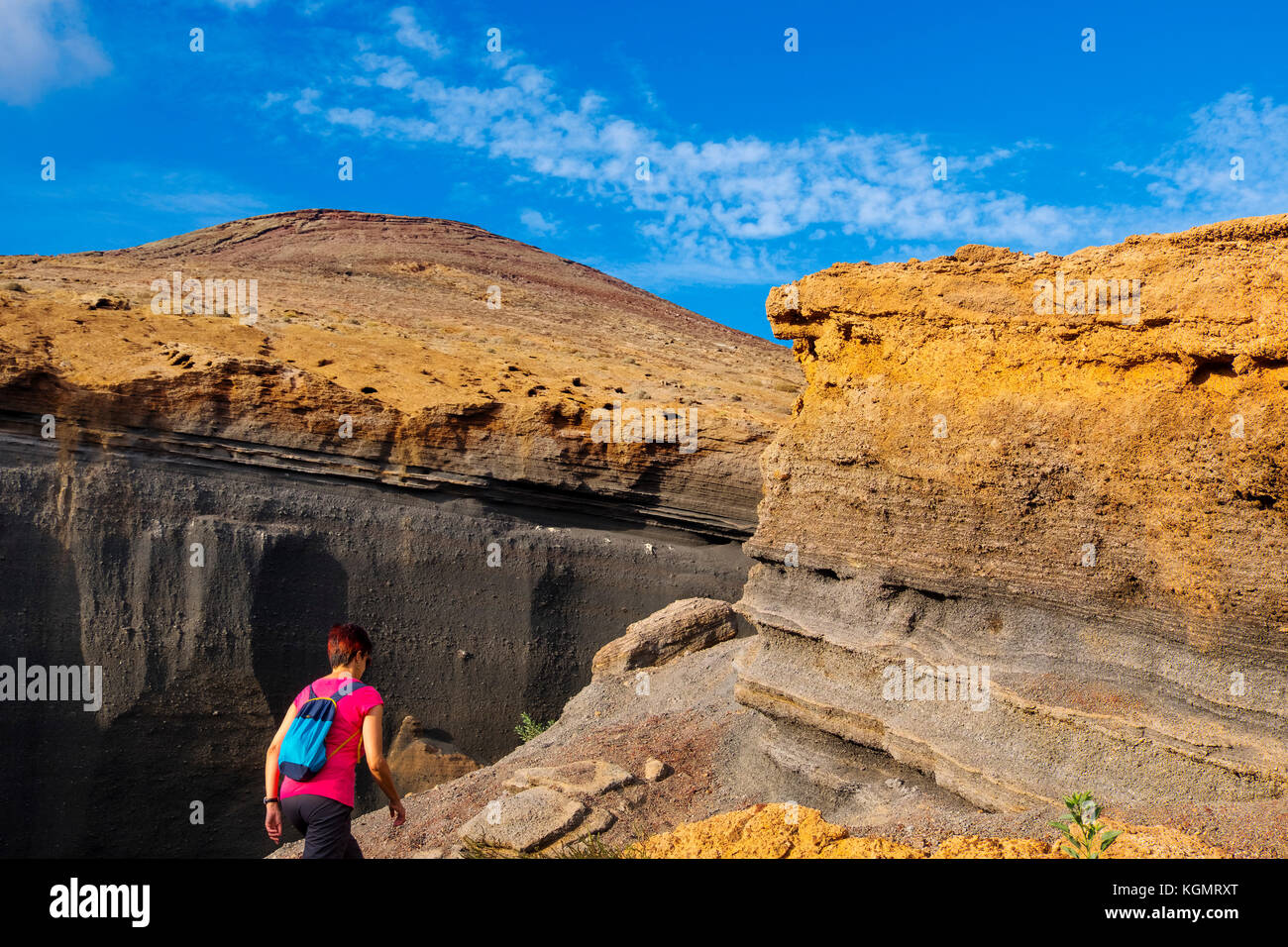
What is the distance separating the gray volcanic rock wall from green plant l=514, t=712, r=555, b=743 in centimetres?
18

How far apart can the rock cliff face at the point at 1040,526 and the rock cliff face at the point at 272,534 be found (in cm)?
530

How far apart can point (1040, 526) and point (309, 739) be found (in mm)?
4021

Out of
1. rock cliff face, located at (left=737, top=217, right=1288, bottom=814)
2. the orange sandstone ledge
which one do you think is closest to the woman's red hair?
the orange sandstone ledge

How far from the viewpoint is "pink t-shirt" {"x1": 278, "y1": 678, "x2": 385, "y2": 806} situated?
12.3ft

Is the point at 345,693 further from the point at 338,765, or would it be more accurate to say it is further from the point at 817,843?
the point at 817,843

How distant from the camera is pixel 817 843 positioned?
→ 4.16m

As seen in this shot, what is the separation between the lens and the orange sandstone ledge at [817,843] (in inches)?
144
